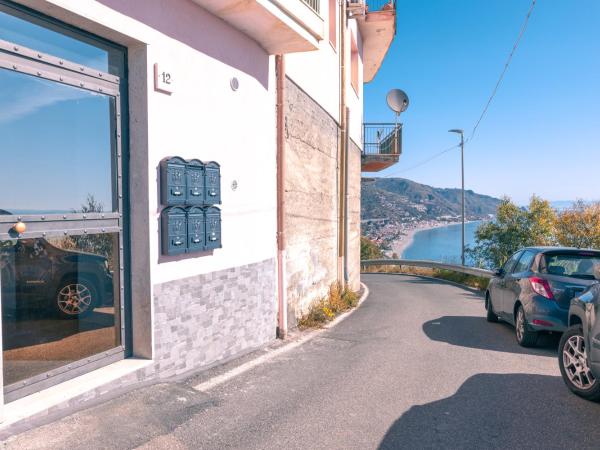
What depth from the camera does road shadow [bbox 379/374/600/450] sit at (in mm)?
3633

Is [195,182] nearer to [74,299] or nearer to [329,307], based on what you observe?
[74,299]

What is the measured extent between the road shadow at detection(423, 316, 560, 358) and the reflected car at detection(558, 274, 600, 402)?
6.57 feet

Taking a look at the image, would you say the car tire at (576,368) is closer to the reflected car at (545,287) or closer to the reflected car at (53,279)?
the reflected car at (545,287)

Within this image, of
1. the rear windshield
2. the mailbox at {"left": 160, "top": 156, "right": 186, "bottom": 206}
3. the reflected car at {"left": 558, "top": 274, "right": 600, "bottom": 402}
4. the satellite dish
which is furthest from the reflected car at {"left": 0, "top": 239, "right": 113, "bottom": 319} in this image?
the satellite dish

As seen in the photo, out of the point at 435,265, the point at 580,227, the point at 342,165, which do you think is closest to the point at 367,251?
the point at 580,227

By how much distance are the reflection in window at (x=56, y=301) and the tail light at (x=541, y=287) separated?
19.5ft

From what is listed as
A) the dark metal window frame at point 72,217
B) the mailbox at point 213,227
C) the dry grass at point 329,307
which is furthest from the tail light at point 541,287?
the dark metal window frame at point 72,217

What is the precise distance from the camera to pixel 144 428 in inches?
143

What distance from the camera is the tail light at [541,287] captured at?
670 cm

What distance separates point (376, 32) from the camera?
17000 mm

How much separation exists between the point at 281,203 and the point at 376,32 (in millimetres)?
12085

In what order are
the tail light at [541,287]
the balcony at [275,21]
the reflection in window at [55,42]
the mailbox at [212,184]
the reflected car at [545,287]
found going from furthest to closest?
the tail light at [541,287]
the reflected car at [545,287]
the balcony at [275,21]
the mailbox at [212,184]
the reflection in window at [55,42]

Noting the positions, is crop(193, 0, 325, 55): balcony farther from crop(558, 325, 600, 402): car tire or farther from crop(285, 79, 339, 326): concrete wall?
crop(558, 325, 600, 402): car tire

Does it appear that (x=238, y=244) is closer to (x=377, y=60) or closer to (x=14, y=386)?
(x=14, y=386)
